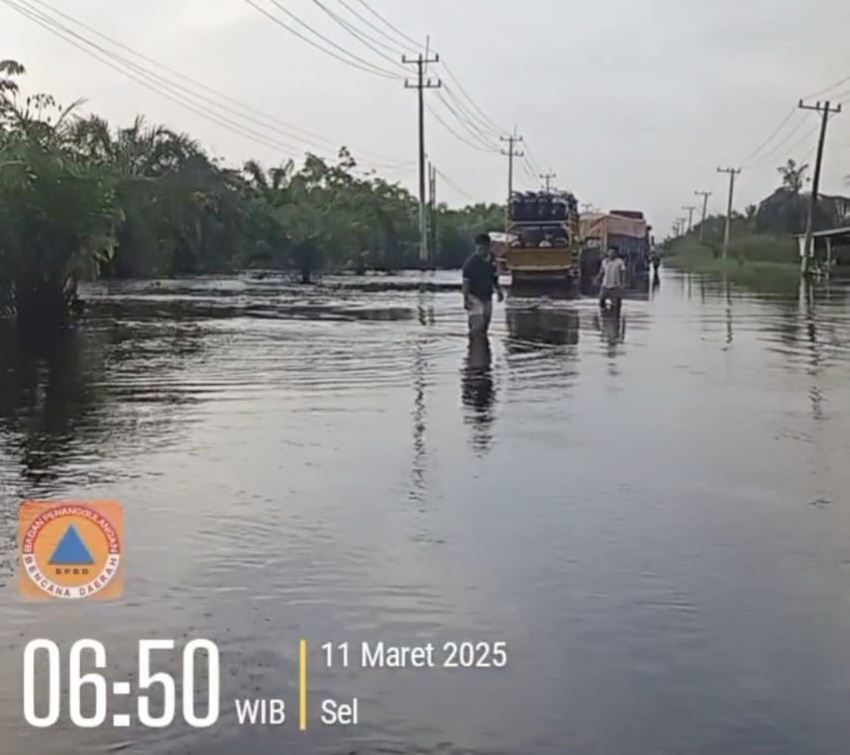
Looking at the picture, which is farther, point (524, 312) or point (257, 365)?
point (524, 312)

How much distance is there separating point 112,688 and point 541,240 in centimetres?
4185

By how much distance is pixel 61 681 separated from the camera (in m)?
5.00

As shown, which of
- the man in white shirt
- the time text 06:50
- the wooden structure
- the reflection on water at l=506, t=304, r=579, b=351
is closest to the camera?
the time text 06:50

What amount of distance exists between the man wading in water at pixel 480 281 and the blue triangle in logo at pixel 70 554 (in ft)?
43.9

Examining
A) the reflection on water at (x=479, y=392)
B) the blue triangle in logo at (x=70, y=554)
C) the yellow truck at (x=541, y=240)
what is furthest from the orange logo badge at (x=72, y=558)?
the yellow truck at (x=541, y=240)

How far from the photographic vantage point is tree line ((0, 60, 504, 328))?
2539 cm

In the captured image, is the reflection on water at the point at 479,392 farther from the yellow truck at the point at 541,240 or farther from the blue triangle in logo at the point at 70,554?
the yellow truck at the point at 541,240

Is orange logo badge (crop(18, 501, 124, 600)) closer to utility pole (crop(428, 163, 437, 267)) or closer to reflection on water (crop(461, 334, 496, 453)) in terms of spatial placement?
reflection on water (crop(461, 334, 496, 453))

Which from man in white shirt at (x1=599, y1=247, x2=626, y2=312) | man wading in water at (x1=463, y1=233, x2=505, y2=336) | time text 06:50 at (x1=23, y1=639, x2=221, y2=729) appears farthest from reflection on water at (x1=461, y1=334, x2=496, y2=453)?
man in white shirt at (x1=599, y1=247, x2=626, y2=312)

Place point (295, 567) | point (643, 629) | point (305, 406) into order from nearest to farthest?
point (643, 629) < point (295, 567) < point (305, 406)

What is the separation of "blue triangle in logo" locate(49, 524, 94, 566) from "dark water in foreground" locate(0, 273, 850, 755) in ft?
0.82

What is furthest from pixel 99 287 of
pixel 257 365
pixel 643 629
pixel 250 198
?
pixel 643 629

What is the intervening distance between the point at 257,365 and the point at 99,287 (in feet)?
93.3

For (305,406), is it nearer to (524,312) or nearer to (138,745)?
(138,745)
